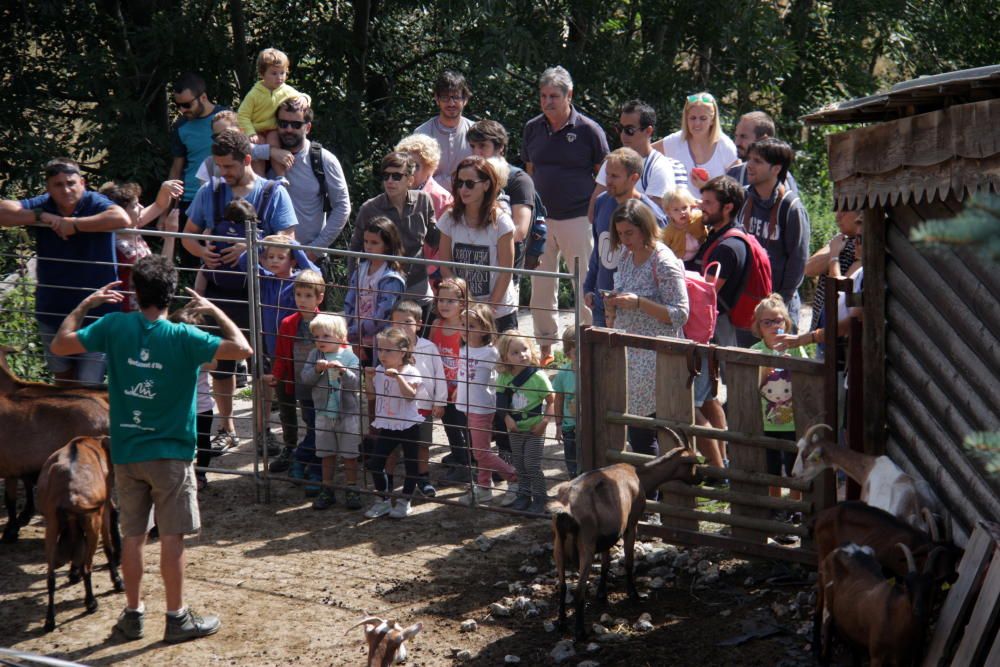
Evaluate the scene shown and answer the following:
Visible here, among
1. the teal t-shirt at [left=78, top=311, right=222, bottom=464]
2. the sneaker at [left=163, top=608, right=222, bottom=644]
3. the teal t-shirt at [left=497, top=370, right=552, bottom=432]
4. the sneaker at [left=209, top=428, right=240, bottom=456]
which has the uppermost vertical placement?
the teal t-shirt at [left=78, top=311, right=222, bottom=464]

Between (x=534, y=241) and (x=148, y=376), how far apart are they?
4.10m

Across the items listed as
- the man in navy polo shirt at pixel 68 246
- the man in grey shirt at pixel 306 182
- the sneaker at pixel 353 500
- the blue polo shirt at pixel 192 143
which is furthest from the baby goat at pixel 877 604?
the blue polo shirt at pixel 192 143

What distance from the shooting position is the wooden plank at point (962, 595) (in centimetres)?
501

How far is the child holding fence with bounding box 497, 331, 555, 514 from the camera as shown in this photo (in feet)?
24.9

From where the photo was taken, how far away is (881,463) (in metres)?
5.89

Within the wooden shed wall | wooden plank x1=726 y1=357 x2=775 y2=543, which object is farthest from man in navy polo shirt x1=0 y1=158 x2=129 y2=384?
the wooden shed wall

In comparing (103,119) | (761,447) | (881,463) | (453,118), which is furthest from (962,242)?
(103,119)

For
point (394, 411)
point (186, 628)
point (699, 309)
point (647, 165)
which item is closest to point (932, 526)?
point (699, 309)

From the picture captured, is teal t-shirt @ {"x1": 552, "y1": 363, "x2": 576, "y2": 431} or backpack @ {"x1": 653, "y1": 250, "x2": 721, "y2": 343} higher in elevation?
backpack @ {"x1": 653, "y1": 250, "x2": 721, "y2": 343}

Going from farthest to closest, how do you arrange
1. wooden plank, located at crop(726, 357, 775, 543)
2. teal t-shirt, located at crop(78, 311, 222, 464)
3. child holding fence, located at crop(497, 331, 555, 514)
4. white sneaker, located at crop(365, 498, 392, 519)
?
white sneaker, located at crop(365, 498, 392, 519) < child holding fence, located at crop(497, 331, 555, 514) < wooden plank, located at crop(726, 357, 775, 543) < teal t-shirt, located at crop(78, 311, 222, 464)

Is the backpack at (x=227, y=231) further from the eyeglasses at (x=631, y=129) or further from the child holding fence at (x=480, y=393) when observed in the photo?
the eyeglasses at (x=631, y=129)

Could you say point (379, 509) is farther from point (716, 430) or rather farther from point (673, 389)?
point (716, 430)

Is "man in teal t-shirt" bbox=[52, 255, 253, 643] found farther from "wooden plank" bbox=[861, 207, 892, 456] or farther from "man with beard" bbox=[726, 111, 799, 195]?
"man with beard" bbox=[726, 111, 799, 195]

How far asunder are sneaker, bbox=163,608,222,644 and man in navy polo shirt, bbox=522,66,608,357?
13.8 ft
